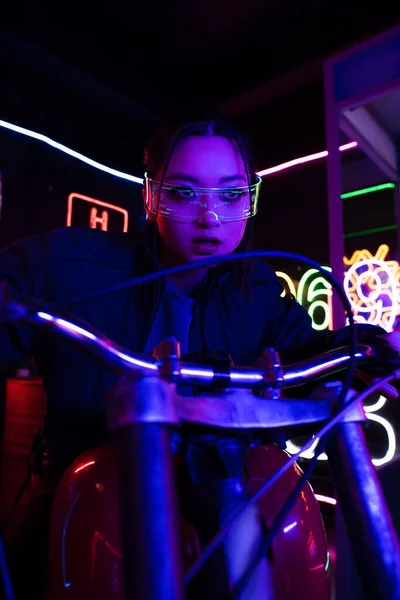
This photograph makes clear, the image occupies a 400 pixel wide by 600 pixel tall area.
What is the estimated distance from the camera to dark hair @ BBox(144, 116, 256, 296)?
99cm

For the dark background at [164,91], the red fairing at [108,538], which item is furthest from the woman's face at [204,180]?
the dark background at [164,91]

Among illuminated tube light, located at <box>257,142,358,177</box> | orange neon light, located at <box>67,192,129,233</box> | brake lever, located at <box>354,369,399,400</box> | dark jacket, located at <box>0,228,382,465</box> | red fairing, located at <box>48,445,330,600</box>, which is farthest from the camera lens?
illuminated tube light, located at <box>257,142,358,177</box>

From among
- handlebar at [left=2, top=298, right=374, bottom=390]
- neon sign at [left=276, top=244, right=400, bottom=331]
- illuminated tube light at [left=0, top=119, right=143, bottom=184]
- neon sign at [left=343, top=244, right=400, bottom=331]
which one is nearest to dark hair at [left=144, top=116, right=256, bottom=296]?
handlebar at [left=2, top=298, right=374, bottom=390]

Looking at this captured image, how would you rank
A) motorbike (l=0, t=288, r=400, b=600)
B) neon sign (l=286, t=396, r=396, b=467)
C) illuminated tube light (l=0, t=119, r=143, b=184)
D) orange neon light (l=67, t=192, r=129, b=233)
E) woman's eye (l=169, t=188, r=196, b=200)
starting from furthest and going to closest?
orange neon light (l=67, t=192, r=129, b=233)
illuminated tube light (l=0, t=119, r=143, b=184)
neon sign (l=286, t=396, r=396, b=467)
woman's eye (l=169, t=188, r=196, b=200)
motorbike (l=0, t=288, r=400, b=600)

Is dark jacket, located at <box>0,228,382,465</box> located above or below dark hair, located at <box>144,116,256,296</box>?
below

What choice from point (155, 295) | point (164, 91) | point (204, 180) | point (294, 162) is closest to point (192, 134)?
point (204, 180)

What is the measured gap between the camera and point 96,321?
1.12m

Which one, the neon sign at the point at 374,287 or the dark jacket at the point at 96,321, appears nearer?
the dark jacket at the point at 96,321

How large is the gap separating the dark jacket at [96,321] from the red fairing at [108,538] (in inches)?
13.0

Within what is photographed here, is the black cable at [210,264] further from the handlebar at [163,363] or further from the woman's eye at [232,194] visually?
the woman's eye at [232,194]

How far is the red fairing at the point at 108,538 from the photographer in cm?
61

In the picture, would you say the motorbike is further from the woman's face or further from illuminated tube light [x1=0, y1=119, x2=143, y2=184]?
illuminated tube light [x1=0, y1=119, x2=143, y2=184]

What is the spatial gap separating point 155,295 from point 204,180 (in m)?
0.31

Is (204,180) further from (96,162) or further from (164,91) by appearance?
(164,91)
